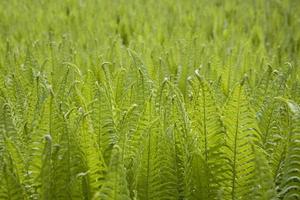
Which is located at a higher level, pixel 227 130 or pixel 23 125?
pixel 23 125

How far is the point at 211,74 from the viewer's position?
1414 millimetres

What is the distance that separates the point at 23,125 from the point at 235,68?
0.77m

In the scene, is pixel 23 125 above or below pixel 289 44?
below

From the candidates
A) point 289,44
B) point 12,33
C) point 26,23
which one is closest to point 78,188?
point 289,44

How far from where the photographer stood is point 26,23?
253 centimetres

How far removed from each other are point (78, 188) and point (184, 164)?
9.1 inches

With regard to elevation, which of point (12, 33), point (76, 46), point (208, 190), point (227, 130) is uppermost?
point (12, 33)

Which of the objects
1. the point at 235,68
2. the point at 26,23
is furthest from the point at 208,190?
the point at 26,23

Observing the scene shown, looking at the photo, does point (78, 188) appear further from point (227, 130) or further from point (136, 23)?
point (136, 23)

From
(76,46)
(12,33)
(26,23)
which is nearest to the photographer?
(76,46)

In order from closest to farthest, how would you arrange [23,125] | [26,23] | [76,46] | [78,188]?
[78,188], [23,125], [76,46], [26,23]

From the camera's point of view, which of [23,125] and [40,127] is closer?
[40,127]

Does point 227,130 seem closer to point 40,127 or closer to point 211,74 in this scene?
point 40,127

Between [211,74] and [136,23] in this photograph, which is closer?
[211,74]
